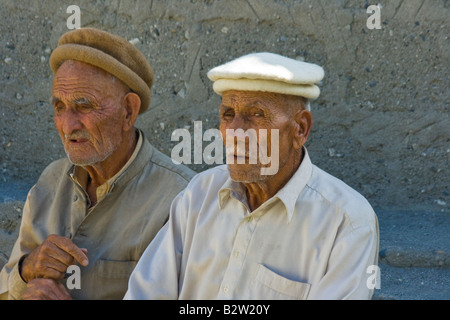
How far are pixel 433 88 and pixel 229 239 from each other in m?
2.04

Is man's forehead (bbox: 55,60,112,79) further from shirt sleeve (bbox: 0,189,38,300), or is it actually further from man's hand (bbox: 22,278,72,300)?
man's hand (bbox: 22,278,72,300)

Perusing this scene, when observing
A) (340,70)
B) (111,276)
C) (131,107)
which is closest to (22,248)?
(111,276)

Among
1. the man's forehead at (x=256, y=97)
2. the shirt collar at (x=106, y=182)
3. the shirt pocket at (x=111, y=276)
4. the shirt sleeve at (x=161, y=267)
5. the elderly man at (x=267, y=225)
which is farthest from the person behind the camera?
the shirt collar at (x=106, y=182)

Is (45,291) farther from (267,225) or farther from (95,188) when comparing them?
(267,225)

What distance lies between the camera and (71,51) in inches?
130

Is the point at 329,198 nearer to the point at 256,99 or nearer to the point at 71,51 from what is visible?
the point at 256,99

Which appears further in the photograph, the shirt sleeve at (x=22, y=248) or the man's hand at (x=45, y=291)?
the shirt sleeve at (x=22, y=248)

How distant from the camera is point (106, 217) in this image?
Result: 3.34 m

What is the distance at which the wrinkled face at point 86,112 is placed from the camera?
329 cm

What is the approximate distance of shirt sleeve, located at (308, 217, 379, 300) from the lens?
100 inches

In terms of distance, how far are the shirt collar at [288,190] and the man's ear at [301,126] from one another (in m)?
0.08

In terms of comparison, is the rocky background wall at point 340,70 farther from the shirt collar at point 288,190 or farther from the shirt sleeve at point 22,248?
the shirt collar at point 288,190

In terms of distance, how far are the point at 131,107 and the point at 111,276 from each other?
2.64 ft

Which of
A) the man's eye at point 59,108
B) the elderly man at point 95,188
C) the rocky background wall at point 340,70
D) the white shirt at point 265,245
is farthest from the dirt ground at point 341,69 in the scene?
the white shirt at point 265,245
